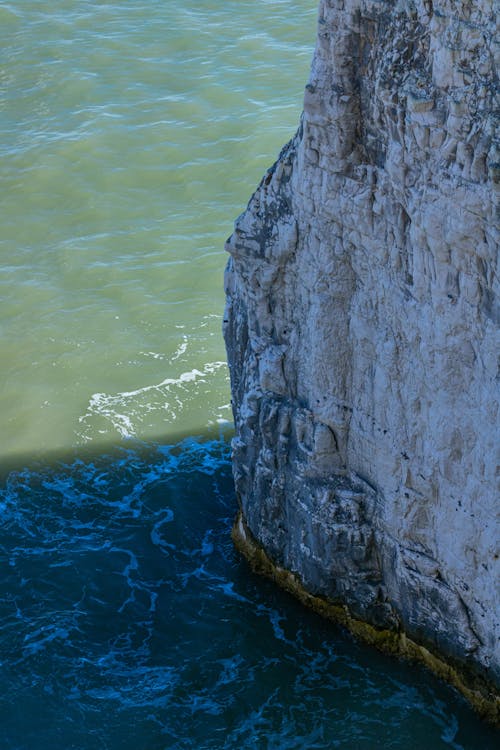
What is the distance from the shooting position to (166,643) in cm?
1286

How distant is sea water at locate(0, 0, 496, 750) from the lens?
11.9 metres

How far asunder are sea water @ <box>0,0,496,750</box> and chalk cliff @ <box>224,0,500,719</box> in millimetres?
993

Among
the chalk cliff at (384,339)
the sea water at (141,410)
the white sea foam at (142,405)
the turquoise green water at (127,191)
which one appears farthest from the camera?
the turquoise green water at (127,191)

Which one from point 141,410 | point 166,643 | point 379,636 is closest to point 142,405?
point 141,410

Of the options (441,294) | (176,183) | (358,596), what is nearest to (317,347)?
(441,294)

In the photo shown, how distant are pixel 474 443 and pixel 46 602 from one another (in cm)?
600

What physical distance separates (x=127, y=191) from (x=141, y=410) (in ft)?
21.3

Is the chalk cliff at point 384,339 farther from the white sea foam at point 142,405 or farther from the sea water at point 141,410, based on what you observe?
the white sea foam at point 142,405

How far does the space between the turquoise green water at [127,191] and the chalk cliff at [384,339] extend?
14.3ft

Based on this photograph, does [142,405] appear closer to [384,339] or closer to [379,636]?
[379,636]

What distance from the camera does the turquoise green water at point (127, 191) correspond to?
1714cm

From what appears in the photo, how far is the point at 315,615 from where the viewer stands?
42.3ft

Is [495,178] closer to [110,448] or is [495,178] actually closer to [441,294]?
[441,294]

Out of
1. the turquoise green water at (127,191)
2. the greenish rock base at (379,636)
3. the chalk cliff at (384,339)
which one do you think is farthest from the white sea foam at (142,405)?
Result: the chalk cliff at (384,339)
